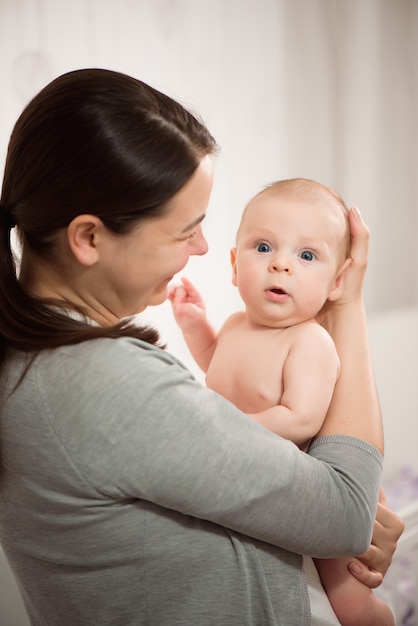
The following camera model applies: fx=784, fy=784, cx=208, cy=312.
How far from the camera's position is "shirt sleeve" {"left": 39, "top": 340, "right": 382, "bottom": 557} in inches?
36.8

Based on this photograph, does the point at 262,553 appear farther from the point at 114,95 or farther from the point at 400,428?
the point at 400,428

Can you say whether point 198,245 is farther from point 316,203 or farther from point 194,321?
point 194,321

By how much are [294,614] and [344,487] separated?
20 centimetres

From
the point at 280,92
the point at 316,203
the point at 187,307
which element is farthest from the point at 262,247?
the point at 280,92

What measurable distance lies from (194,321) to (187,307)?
0.03 meters

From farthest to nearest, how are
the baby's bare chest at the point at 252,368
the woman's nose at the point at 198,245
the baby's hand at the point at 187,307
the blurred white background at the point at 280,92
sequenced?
the blurred white background at the point at 280,92 < the baby's hand at the point at 187,307 < the baby's bare chest at the point at 252,368 < the woman's nose at the point at 198,245

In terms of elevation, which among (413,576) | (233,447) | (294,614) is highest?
(233,447)

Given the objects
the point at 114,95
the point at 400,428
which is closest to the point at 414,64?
the point at 400,428

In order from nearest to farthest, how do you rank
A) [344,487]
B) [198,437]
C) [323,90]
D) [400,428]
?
[198,437]
[344,487]
[323,90]
[400,428]

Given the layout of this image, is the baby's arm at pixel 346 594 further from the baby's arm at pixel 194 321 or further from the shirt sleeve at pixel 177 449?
the baby's arm at pixel 194 321

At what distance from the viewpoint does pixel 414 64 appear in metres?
3.11

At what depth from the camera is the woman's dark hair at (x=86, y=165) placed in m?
0.99

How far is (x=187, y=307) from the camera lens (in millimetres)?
1593

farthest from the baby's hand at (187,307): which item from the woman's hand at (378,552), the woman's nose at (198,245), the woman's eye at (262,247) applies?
the woman's hand at (378,552)
